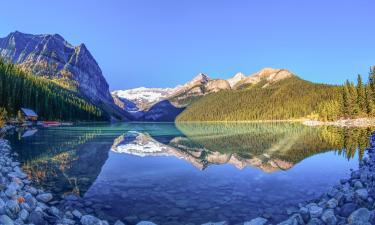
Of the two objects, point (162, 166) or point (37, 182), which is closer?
point (37, 182)

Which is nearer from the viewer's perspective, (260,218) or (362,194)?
(260,218)

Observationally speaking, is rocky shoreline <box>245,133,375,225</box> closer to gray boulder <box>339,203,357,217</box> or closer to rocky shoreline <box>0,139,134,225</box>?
gray boulder <box>339,203,357,217</box>

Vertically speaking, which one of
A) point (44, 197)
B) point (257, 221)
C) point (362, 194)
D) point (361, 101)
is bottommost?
point (257, 221)

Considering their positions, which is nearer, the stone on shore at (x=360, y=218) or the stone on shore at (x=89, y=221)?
the stone on shore at (x=360, y=218)

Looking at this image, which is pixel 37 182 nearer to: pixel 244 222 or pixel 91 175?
pixel 91 175

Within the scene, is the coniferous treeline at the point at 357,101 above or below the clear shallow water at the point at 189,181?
above

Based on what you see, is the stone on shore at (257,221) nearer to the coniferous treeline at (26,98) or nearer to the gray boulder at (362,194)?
the gray boulder at (362,194)

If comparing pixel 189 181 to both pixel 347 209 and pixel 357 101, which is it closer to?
pixel 347 209

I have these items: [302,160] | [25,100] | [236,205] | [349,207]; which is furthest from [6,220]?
[25,100]

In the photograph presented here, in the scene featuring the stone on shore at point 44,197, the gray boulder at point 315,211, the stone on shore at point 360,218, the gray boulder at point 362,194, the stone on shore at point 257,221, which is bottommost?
the stone on shore at point 257,221

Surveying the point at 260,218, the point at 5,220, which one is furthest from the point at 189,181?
the point at 5,220

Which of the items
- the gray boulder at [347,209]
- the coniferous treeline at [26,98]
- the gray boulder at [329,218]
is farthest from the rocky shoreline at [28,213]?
the coniferous treeline at [26,98]

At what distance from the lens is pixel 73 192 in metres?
17.8

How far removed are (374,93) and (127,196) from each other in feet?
328
